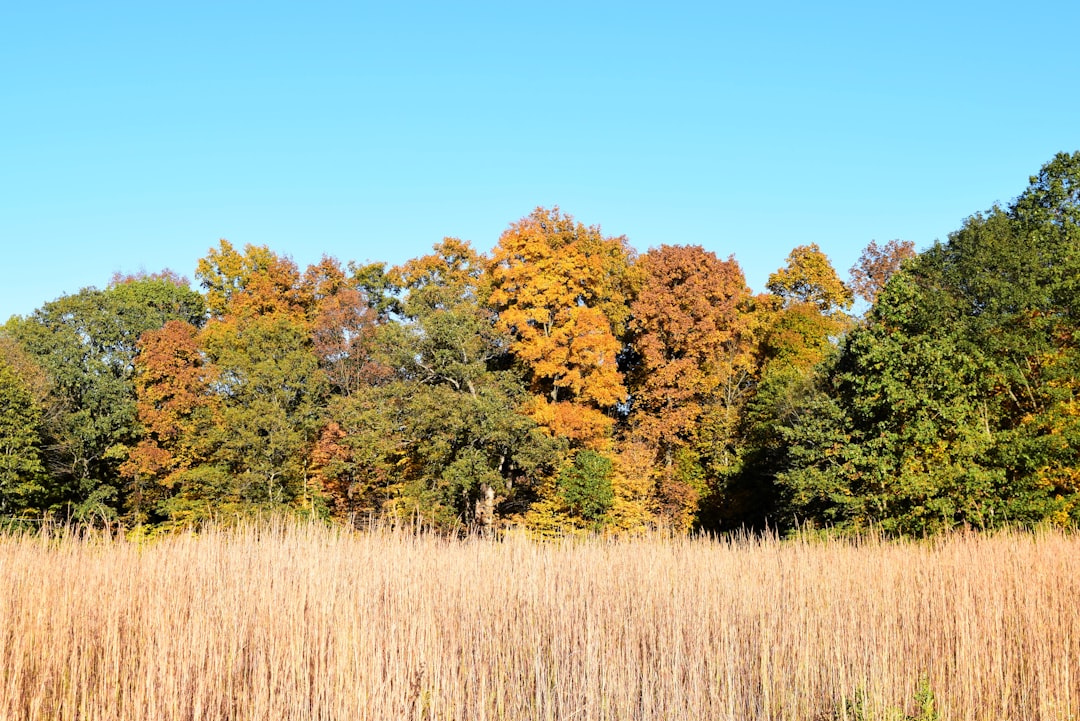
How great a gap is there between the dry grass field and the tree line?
1160cm

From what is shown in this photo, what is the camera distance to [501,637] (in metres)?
7.24

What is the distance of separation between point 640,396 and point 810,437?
7431mm

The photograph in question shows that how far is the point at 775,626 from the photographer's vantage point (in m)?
7.49

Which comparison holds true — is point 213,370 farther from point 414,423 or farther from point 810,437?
point 810,437

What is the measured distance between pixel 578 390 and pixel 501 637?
67.9 ft

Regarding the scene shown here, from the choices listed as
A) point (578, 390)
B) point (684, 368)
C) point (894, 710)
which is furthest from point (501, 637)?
point (684, 368)

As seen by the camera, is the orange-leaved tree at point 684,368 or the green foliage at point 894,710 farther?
the orange-leaved tree at point 684,368

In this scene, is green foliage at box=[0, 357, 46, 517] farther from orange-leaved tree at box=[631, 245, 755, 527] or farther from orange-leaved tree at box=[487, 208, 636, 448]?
orange-leaved tree at box=[631, 245, 755, 527]

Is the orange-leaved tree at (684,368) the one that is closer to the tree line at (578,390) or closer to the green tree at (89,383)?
the tree line at (578,390)

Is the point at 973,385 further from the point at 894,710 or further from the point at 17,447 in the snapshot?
the point at 17,447

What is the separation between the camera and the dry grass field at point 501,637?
5.32 metres

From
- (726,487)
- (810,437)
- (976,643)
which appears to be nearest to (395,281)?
(726,487)

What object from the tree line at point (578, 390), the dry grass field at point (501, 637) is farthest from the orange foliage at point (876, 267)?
the dry grass field at point (501, 637)

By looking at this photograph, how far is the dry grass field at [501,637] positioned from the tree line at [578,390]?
38.1ft
